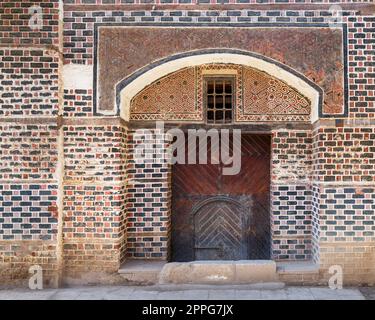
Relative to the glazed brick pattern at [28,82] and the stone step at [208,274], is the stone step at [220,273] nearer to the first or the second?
the stone step at [208,274]

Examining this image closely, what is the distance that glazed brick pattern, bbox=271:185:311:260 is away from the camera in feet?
20.8

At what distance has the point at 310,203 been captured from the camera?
6.35 metres

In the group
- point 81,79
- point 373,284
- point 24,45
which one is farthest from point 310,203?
point 24,45

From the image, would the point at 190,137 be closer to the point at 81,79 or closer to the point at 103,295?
the point at 81,79

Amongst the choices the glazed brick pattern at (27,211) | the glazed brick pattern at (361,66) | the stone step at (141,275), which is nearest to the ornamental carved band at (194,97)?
the glazed brick pattern at (361,66)

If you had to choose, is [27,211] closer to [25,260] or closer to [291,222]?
[25,260]

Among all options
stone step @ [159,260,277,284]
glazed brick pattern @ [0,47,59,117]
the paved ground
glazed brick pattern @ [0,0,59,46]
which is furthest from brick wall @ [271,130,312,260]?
glazed brick pattern @ [0,0,59,46]

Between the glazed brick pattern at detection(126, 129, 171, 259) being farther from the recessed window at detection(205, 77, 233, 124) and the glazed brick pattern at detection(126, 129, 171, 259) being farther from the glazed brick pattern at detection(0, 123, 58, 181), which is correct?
the glazed brick pattern at detection(0, 123, 58, 181)

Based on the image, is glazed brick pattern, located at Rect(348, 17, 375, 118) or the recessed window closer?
glazed brick pattern, located at Rect(348, 17, 375, 118)

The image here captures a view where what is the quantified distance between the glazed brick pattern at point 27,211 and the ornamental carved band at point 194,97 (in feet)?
5.66

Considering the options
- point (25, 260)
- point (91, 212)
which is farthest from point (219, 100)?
point (25, 260)

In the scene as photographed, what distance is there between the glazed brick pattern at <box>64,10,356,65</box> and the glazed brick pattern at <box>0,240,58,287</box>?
101 inches

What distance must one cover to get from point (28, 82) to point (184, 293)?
11.5 feet

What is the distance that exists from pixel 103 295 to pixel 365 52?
4770 millimetres
